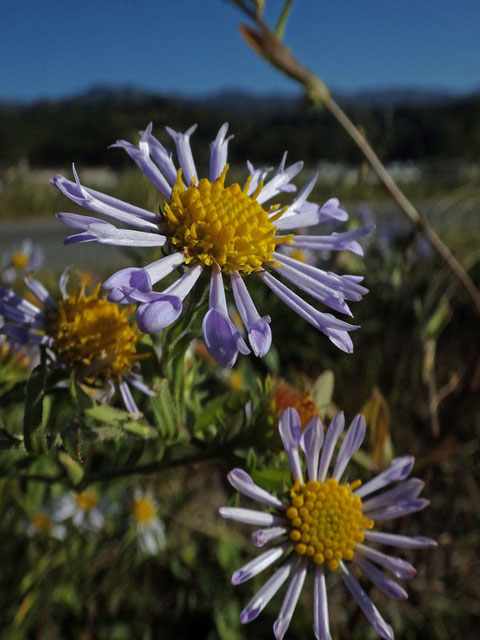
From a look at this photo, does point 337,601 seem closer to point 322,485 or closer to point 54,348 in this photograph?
point 322,485

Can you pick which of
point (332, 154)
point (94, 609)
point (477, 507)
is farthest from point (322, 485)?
point (332, 154)

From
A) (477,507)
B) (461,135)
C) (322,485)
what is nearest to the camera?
(322,485)

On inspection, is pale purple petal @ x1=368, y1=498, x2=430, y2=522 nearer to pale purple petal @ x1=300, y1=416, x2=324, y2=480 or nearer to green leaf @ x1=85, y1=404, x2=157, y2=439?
pale purple petal @ x1=300, y1=416, x2=324, y2=480

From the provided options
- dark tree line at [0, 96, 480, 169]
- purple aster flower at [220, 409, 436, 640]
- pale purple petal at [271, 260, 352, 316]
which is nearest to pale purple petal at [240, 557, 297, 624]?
purple aster flower at [220, 409, 436, 640]

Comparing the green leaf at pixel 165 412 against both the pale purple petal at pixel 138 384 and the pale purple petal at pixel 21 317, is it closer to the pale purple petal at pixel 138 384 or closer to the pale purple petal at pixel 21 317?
the pale purple petal at pixel 138 384

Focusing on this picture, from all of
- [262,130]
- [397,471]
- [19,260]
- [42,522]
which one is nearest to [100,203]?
[397,471]

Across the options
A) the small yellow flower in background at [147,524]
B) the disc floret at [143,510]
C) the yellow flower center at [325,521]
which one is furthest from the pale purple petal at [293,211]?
the disc floret at [143,510]
